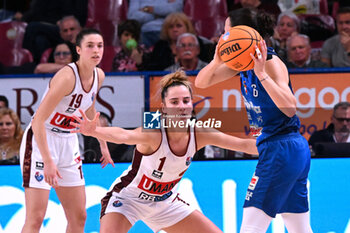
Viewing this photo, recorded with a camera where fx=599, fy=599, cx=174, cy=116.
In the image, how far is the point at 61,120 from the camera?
15.9 feet

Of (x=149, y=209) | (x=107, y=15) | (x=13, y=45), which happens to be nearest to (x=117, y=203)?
(x=149, y=209)

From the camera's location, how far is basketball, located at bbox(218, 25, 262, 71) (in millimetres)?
3604

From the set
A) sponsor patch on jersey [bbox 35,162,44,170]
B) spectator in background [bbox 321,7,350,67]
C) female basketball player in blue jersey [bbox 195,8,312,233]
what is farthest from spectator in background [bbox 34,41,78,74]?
female basketball player in blue jersey [bbox 195,8,312,233]

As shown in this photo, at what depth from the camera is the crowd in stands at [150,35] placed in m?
7.06

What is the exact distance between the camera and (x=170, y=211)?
4.30 meters

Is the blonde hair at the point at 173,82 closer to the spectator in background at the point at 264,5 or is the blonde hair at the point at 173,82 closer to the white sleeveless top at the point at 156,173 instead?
the white sleeveless top at the point at 156,173

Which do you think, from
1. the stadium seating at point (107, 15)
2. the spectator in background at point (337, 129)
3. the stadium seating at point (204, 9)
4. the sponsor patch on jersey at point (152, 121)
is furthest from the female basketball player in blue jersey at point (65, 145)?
the stadium seating at point (204, 9)

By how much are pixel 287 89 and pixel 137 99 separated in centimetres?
290

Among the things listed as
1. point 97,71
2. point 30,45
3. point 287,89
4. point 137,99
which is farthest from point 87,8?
point 287,89

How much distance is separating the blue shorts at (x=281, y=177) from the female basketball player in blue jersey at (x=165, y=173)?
56 centimetres

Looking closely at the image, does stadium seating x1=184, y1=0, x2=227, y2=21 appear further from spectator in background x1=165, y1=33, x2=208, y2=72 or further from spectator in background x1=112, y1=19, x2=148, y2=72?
spectator in background x1=165, y1=33, x2=208, y2=72

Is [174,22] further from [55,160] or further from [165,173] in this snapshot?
[165,173]

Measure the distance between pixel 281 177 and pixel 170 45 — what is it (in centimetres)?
424

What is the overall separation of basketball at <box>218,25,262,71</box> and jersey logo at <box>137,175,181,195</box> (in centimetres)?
105
